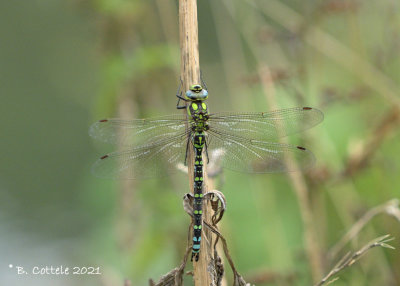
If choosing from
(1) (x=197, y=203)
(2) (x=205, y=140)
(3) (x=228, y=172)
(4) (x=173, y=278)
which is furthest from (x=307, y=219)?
(3) (x=228, y=172)

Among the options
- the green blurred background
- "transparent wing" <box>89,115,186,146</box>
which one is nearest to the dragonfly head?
"transparent wing" <box>89,115,186,146</box>

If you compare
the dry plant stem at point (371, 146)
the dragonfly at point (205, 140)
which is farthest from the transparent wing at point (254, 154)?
the dry plant stem at point (371, 146)

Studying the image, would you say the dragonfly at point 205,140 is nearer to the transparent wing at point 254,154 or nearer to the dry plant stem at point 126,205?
the transparent wing at point 254,154

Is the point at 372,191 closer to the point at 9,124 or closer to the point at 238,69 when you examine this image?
the point at 238,69

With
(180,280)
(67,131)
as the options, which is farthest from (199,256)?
(67,131)

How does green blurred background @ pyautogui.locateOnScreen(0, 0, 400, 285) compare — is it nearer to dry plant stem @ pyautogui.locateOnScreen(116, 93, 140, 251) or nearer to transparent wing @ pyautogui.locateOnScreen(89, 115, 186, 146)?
dry plant stem @ pyautogui.locateOnScreen(116, 93, 140, 251)
